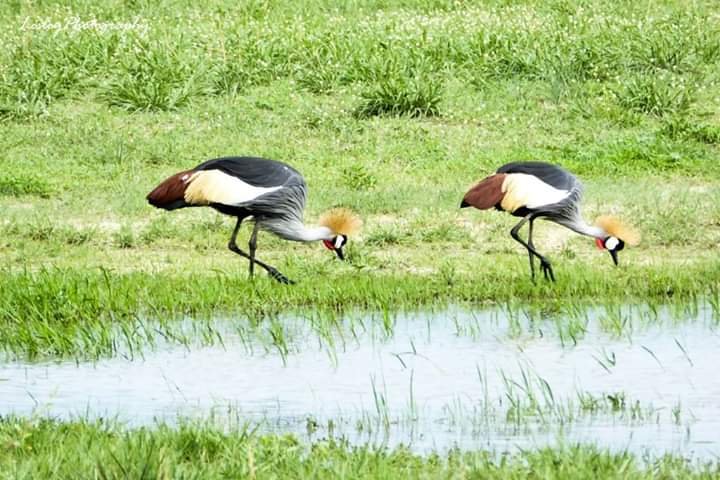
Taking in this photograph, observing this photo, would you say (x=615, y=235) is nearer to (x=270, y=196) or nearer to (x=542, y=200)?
(x=542, y=200)

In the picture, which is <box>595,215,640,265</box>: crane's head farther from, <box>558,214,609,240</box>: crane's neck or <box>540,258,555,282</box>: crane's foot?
<box>540,258,555,282</box>: crane's foot

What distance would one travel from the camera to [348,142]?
583 inches

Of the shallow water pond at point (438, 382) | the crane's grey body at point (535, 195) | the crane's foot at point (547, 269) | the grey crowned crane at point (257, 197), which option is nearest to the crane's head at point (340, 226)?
the grey crowned crane at point (257, 197)

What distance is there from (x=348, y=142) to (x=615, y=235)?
460 centimetres

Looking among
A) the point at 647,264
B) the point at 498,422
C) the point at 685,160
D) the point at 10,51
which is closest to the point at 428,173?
the point at 685,160

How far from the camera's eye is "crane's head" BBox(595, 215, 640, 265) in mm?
10617

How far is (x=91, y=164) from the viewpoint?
46.5 ft

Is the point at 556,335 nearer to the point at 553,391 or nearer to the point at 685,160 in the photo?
the point at 553,391

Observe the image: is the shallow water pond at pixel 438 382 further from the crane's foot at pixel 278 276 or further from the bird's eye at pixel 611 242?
the bird's eye at pixel 611 242

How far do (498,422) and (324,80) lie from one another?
974cm

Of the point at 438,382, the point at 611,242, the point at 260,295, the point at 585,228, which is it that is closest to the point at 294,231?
the point at 260,295

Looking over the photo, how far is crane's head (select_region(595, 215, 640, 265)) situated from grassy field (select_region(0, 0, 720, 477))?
6.8 inches

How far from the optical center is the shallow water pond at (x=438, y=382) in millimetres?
6688

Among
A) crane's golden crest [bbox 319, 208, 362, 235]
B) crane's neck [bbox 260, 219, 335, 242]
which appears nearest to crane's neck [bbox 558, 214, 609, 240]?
crane's golden crest [bbox 319, 208, 362, 235]
